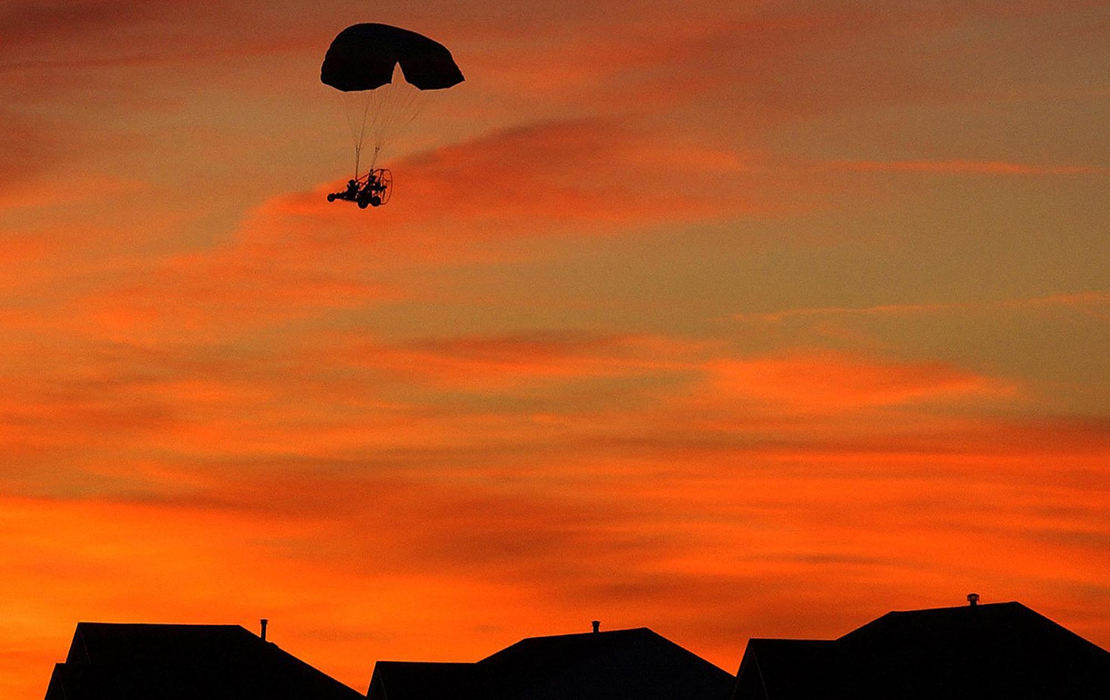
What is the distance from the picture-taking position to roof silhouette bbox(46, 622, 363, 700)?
80.1m

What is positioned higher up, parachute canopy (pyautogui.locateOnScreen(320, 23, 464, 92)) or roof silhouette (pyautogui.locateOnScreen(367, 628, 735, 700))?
parachute canopy (pyautogui.locateOnScreen(320, 23, 464, 92))

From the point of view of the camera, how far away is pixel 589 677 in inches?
3226

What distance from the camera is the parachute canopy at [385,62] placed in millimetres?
59406

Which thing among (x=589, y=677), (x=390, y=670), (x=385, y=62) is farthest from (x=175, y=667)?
(x=385, y=62)

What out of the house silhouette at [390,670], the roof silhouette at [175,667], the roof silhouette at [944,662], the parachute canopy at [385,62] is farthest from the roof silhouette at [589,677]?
the parachute canopy at [385,62]

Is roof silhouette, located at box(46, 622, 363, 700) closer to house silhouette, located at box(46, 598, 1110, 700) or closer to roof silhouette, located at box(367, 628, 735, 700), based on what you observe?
house silhouette, located at box(46, 598, 1110, 700)

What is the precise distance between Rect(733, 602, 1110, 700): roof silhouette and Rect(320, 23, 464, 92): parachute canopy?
1915 cm

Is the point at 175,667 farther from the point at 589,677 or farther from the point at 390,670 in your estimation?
the point at 589,677

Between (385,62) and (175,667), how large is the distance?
103 feet

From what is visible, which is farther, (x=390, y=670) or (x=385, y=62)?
(x=390, y=670)

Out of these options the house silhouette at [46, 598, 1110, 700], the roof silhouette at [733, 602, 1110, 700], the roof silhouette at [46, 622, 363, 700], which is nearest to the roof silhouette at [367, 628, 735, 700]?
the house silhouette at [46, 598, 1110, 700]

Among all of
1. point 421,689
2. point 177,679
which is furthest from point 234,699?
point 421,689

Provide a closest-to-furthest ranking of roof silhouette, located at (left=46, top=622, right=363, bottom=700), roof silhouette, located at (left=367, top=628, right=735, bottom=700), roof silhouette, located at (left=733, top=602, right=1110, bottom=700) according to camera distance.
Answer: roof silhouette, located at (left=733, top=602, right=1110, bottom=700), roof silhouette, located at (left=46, top=622, right=363, bottom=700), roof silhouette, located at (left=367, top=628, right=735, bottom=700)

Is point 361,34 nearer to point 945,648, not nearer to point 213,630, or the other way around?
point 945,648
